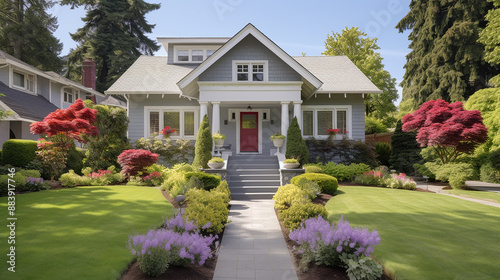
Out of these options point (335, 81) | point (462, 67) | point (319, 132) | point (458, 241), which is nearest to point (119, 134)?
point (319, 132)

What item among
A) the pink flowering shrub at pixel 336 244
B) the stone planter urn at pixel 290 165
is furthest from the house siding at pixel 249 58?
the pink flowering shrub at pixel 336 244

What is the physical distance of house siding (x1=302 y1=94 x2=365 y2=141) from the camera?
17.5 metres

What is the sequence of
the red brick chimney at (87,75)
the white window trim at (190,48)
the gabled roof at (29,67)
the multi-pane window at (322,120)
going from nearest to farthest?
the multi-pane window at (322,120), the gabled roof at (29,67), the white window trim at (190,48), the red brick chimney at (87,75)

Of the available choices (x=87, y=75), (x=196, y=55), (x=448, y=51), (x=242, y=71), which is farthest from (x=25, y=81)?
(x=448, y=51)

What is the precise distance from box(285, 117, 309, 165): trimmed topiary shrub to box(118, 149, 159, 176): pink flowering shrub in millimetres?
6022

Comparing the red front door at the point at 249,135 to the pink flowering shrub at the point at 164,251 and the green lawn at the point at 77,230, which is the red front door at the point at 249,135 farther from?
the pink flowering shrub at the point at 164,251

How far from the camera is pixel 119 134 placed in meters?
14.4

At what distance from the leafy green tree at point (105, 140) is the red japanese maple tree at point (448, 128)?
14.4 metres

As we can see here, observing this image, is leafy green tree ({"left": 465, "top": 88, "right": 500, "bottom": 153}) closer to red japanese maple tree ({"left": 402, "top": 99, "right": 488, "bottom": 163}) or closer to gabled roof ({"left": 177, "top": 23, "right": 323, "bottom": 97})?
red japanese maple tree ({"left": 402, "top": 99, "right": 488, "bottom": 163})

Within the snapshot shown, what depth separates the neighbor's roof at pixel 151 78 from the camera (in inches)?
666

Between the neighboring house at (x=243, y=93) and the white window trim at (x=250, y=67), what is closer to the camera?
the neighboring house at (x=243, y=93)

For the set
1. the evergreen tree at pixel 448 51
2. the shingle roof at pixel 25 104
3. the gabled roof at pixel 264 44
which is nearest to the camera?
the gabled roof at pixel 264 44

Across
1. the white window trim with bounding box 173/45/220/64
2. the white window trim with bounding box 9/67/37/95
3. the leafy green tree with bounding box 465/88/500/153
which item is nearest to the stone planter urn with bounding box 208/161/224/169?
the white window trim with bounding box 173/45/220/64

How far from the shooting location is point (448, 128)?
13.4 meters
